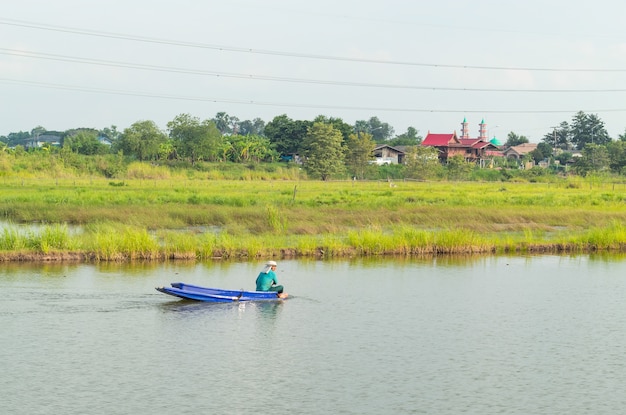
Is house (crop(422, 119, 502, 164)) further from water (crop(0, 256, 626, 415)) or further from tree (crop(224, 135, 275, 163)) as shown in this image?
water (crop(0, 256, 626, 415))

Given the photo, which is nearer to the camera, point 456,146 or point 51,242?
point 51,242

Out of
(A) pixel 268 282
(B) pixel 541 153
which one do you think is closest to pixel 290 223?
(A) pixel 268 282

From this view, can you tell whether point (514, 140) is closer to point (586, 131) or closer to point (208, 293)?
point (586, 131)

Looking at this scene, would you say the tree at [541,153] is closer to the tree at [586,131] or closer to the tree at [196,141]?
the tree at [586,131]

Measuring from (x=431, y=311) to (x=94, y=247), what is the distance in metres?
11.0

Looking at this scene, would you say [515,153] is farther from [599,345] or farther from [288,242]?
[599,345]

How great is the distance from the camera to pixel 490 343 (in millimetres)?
17797

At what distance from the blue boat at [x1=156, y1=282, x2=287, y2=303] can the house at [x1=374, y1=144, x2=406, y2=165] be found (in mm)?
79466

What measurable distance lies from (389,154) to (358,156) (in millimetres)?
19342

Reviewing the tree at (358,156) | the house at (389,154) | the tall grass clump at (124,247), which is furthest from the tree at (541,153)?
the tall grass clump at (124,247)

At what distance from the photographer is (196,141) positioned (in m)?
82.7

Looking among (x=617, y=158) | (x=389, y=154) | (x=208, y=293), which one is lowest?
(x=208, y=293)

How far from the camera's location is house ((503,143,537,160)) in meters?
119

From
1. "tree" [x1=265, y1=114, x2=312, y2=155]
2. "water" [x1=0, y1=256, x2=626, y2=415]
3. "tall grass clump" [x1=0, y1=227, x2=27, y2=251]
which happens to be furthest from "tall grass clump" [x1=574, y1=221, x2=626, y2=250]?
"tree" [x1=265, y1=114, x2=312, y2=155]
